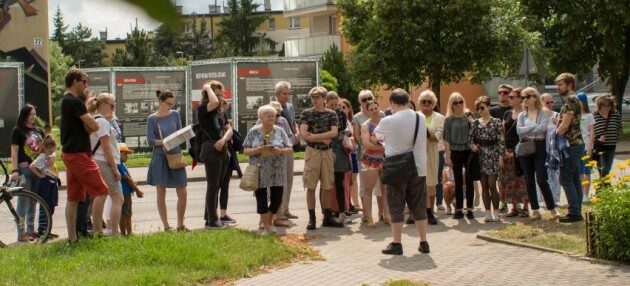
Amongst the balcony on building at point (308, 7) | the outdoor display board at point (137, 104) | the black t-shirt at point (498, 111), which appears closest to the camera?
the balcony on building at point (308, 7)

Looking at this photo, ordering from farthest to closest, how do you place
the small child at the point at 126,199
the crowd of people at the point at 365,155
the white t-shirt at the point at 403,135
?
the small child at the point at 126,199, the crowd of people at the point at 365,155, the white t-shirt at the point at 403,135

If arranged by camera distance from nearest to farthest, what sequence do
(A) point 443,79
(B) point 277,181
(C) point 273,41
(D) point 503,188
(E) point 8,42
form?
(E) point 8,42 → (C) point 273,41 → (B) point 277,181 → (D) point 503,188 → (A) point 443,79

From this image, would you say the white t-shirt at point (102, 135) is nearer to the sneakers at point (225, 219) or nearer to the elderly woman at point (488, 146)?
the sneakers at point (225, 219)

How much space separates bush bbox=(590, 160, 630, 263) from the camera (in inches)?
351

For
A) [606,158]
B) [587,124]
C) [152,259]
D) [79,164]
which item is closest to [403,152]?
[152,259]

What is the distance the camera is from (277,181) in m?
11.2

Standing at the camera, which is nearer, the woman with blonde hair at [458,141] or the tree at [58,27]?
the tree at [58,27]

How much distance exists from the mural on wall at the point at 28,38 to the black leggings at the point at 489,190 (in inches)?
439

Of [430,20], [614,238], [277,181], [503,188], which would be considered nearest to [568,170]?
[503,188]

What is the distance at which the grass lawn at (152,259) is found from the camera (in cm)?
793

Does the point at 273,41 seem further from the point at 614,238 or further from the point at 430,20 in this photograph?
the point at 430,20

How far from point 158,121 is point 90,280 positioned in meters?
3.81

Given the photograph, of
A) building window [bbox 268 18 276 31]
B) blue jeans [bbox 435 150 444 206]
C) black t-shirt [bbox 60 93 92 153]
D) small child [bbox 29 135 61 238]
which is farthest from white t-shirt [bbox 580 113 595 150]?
building window [bbox 268 18 276 31]

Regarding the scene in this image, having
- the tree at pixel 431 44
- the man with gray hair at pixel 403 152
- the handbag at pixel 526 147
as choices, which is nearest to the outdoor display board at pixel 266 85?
the tree at pixel 431 44
